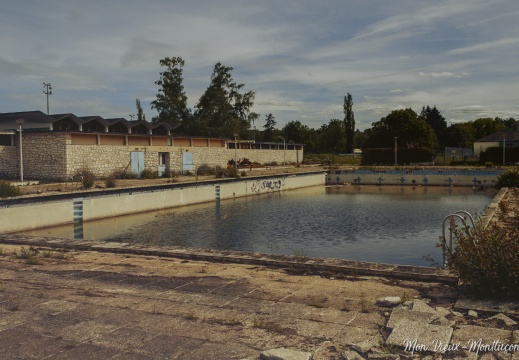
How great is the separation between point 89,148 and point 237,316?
1253 inches

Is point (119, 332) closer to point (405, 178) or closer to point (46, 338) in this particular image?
point (46, 338)

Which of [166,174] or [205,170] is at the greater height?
[205,170]

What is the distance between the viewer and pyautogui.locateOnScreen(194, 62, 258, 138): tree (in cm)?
8012

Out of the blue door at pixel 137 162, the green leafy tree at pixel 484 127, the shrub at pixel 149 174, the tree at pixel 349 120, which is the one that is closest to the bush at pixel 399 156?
the tree at pixel 349 120

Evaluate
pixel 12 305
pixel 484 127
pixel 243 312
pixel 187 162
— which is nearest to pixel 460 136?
pixel 484 127

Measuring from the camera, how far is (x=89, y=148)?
1422 inches

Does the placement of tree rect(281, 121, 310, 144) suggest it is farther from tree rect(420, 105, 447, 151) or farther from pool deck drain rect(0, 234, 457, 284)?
pool deck drain rect(0, 234, 457, 284)

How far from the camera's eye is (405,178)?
4869 centimetres

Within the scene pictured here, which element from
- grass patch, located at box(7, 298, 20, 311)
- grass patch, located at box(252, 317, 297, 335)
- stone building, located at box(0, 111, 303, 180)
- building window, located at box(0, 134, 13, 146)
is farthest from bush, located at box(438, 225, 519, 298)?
building window, located at box(0, 134, 13, 146)

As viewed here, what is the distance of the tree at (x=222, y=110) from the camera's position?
80.1 meters

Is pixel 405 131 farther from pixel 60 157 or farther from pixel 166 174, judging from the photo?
pixel 60 157

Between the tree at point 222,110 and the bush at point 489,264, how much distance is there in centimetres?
7262

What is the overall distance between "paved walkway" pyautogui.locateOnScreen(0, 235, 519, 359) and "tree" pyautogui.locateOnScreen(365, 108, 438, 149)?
234 ft

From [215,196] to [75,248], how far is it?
2156 centimetres
